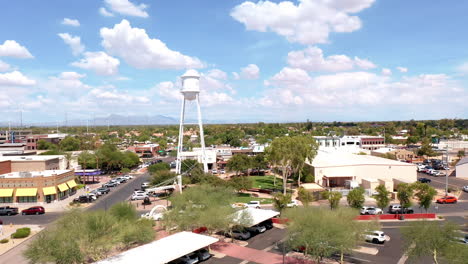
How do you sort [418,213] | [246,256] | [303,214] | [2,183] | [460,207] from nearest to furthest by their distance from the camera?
[303,214], [246,256], [418,213], [460,207], [2,183]

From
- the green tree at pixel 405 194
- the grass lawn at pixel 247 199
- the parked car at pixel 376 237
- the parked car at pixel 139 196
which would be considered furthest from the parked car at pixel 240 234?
the parked car at pixel 139 196

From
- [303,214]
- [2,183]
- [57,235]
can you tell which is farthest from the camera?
[2,183]

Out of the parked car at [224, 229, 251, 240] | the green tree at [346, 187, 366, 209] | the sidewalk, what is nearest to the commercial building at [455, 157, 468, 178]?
the green tree at [346, 187, 366, 209]

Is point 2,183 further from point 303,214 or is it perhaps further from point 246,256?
point 303,214

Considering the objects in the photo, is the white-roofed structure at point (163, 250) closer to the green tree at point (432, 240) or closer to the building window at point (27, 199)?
the green tree at point (432, 240)

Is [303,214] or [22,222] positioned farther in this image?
[22,222]

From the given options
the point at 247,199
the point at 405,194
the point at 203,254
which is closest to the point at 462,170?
the point at 405,194

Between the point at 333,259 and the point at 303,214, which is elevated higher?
the point at 303,214

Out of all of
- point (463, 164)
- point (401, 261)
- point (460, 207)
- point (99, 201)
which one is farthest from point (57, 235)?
point (463, 164)

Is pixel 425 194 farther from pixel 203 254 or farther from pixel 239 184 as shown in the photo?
pixel 203 254
